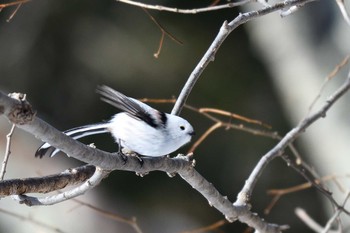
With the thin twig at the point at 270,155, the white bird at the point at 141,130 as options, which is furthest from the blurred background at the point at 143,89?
the white bird at the point at 141,130

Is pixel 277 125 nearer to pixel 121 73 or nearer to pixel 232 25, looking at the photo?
pixel 121 73

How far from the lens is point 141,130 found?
1.05m

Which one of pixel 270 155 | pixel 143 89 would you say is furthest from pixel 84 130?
pixel 143 89

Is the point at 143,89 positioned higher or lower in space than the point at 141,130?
lower

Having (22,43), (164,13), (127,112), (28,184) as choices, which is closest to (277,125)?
(164,13)

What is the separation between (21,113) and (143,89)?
100 inches

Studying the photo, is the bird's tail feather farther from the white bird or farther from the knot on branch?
the knot on branch

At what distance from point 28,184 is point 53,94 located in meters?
2.33

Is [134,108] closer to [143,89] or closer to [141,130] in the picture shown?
[141,130]

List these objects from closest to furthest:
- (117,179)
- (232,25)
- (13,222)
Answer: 1. (232,25)
2. (13,222)
3. (117,179)

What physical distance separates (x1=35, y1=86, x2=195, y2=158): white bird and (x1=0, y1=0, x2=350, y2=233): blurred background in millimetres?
1816

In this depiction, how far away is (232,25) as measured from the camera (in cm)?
94

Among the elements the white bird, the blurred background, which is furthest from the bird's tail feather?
the blurred background

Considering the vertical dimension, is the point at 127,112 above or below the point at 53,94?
above
